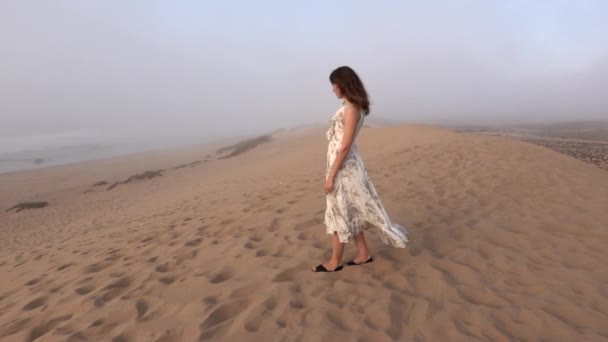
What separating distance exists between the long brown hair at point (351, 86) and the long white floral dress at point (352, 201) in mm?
231

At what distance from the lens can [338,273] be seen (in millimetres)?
3457

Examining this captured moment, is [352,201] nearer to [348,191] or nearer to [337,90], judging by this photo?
[348,191]

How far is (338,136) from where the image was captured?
3.32 metres

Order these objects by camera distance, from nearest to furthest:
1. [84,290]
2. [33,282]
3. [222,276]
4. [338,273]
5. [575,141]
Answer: [338,273], [222,276], [84,290], [33,282], [575,141]

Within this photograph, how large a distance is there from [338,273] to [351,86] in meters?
1.75

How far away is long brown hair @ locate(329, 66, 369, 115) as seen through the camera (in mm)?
3104

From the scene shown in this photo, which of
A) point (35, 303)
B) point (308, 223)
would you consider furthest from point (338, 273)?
point (35, 303)

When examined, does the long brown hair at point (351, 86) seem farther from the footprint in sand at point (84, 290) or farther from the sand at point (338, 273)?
the footprint in sand at point (84, 290)

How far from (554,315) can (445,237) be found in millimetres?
1648

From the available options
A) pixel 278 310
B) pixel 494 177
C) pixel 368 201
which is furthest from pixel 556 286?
pixel 494 177

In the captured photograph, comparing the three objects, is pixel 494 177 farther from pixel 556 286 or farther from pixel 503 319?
pixel 503 319

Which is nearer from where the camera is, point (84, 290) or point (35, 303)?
point (35, 303)

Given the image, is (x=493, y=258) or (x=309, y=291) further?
(x=493, y=258)

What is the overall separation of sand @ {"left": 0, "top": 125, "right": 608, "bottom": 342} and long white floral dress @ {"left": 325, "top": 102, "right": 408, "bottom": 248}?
1.38 feet
